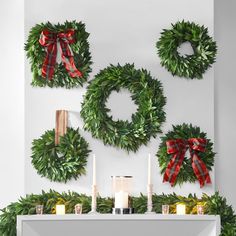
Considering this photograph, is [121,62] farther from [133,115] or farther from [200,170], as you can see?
[200,170]

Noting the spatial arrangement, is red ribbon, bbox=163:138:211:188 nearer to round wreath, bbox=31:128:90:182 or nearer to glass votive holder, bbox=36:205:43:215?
round wreath, bbox=31:128:90:182

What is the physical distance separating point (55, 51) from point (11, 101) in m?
0.57

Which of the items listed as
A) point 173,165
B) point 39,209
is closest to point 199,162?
point 173,165

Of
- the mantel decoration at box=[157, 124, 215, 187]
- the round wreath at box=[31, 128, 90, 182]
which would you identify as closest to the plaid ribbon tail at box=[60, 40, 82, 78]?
the round wreath at box=[31, 128, 90, 182]

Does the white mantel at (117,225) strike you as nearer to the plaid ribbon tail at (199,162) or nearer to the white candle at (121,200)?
the white candle at (121,200)

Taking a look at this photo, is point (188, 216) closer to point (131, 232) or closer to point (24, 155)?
point (131, 232)

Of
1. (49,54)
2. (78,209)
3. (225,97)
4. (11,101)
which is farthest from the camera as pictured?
(225,97)

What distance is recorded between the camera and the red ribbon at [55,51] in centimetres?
455

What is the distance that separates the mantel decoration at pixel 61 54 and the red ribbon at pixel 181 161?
74 cm

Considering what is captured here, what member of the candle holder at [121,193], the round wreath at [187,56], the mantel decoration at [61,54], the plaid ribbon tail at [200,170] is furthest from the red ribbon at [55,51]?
the plaid ribbon tail at [200,170]

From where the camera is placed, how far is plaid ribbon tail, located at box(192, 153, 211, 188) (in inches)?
179

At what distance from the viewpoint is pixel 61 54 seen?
4.60 meters

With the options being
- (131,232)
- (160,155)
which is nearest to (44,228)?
(131,232)

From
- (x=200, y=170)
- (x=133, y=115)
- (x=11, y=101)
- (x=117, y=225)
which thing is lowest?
(x=117, y=225)
